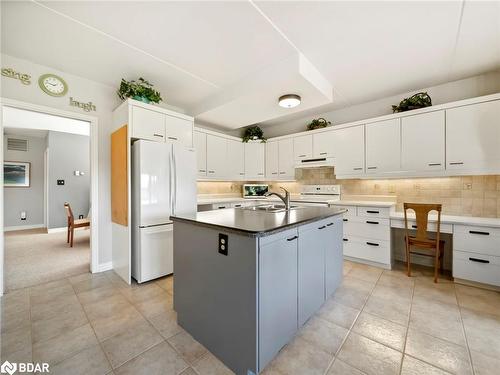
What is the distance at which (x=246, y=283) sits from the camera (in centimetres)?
130

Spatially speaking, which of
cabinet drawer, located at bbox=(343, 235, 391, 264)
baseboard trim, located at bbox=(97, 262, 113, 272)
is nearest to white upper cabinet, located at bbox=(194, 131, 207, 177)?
baseboard trim, located at bbox=(97, 262, 113, 272)

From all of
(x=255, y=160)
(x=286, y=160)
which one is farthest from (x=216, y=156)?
(x=286, y=160)

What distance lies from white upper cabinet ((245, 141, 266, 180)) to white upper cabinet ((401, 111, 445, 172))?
2.62 m

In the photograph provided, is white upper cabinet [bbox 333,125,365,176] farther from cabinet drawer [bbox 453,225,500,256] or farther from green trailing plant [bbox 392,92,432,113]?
cabinet drawer [bbox 453,225,500,256]

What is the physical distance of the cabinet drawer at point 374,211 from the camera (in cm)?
302

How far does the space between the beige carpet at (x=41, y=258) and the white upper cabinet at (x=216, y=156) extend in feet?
8.20

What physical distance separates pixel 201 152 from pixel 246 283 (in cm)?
307

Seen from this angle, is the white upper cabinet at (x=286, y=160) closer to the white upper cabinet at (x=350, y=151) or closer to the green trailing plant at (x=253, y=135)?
the green trailing plant at (x=253, y=135)

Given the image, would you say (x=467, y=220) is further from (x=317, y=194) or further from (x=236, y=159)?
(x=236, y=159)

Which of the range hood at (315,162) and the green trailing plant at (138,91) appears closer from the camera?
the green trailing plant at (138,91)

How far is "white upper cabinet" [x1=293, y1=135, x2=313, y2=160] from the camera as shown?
4121 millimetres

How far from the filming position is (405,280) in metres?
2.71

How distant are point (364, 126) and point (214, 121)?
2.66m

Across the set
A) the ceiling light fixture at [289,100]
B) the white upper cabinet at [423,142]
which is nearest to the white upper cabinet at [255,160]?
the ceiling light fixture at [289,100]
